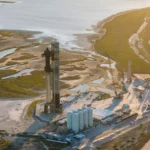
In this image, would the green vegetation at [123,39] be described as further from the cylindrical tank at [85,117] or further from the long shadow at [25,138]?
the long shadow at [25,138]

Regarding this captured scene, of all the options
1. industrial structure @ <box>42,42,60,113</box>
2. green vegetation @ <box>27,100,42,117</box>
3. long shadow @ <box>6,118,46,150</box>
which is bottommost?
long shadow @ <box>6,118,46,150</box>

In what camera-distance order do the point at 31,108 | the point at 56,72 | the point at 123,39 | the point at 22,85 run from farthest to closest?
1. the point at 123,39
2. the point at 22,85
3. the point at 31,108
4. the point at 56,72

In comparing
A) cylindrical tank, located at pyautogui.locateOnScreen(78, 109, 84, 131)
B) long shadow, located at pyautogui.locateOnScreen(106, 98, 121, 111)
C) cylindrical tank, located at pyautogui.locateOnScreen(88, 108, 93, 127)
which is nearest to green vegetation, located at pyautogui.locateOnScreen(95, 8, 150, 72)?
long shadow, located at pyautogui.locateOnScreen(106, 98, 121, 111)

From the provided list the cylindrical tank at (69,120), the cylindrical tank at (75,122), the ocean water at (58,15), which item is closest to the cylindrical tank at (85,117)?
the cylindrical tank at (75,122)

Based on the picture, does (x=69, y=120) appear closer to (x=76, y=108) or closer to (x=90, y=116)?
(x=90, y=116)

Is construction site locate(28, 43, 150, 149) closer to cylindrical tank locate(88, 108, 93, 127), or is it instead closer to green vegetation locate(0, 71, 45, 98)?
cylindrical tank locate(88, 108, 93, 127)

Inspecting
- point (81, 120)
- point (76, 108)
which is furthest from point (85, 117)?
point (76, 108)
